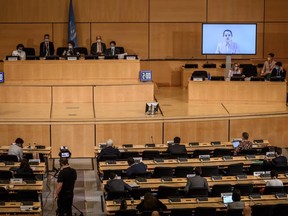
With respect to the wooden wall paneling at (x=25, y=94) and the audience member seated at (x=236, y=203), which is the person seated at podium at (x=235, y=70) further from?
the audience member seated at (x=236, y=203)

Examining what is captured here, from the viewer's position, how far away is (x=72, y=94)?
2445 cm

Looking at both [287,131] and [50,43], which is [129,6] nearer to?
[50,43]

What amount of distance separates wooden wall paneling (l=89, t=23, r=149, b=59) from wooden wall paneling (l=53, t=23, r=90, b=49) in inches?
8.7

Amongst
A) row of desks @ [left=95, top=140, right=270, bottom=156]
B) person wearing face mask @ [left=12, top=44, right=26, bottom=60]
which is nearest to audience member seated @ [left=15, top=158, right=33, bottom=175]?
row of desks @ [left=95, top=140, right=270, bottom=156]

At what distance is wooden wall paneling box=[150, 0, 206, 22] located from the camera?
94.7 ft

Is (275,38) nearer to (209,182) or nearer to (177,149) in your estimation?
(177,149)

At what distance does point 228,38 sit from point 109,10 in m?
4.45

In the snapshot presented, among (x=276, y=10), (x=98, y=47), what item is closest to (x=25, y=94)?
(x=98, y=47)

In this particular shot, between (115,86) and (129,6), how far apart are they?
5150mm

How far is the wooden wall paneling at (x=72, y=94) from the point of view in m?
24.4

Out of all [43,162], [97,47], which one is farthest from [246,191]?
[97,47]

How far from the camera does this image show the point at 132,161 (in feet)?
57.9

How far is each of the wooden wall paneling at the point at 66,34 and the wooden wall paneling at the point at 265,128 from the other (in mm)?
7691

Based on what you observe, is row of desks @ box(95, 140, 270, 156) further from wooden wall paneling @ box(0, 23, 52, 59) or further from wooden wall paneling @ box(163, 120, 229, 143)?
wooden wall paneling @ box(0, 23, 52, 59)
